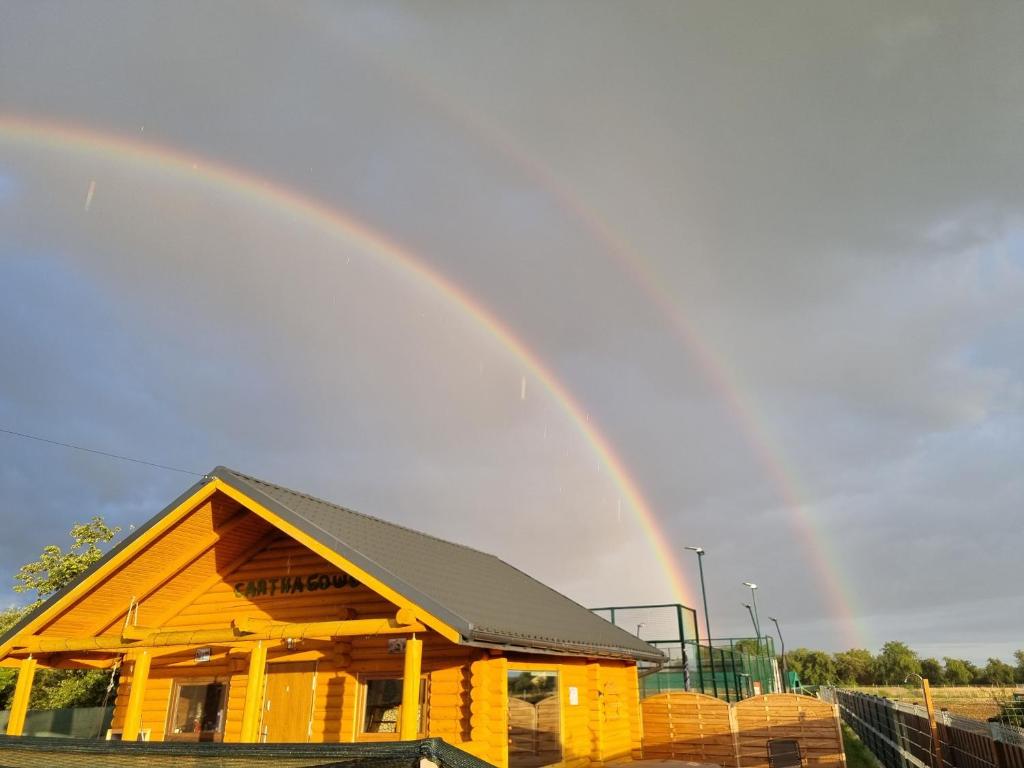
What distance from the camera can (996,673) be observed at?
340 ft

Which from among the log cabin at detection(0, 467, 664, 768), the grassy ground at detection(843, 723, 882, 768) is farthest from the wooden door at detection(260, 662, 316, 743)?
the grassy ground at detection(843, 723, 882, 768)

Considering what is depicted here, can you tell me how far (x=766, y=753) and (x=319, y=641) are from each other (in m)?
12.9

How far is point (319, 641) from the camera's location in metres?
13.4

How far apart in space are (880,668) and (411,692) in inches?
5370

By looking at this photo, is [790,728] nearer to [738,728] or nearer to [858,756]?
[738,728]

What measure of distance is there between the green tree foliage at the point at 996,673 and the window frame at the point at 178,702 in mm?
114598

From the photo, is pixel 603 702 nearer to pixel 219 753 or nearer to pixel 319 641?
pixel 319 641

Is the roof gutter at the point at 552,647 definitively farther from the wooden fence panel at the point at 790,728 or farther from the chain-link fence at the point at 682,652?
the chain-link fence at the point at 682,652

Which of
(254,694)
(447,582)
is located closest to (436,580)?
(447,582)

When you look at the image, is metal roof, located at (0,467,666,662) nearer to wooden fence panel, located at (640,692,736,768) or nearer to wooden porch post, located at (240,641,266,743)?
wooden porch post, located at (240,641,266,743)

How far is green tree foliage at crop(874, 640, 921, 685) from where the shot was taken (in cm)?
11656

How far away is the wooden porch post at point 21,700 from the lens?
Result: 41.2 ft

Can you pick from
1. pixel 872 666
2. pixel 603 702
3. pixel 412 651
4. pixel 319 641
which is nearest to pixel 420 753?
pixel 412 651

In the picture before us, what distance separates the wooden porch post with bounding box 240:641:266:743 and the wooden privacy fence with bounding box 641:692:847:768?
12735 mm
